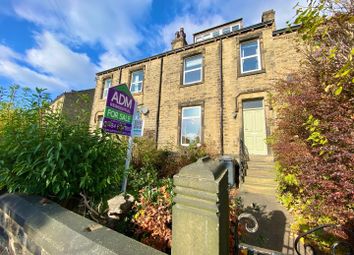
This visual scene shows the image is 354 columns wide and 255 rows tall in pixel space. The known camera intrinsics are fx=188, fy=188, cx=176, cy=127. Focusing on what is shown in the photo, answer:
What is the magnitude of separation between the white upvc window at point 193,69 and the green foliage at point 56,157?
8602 mm

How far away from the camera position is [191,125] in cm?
1014

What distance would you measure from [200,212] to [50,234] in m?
1.36

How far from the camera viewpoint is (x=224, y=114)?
922 cm

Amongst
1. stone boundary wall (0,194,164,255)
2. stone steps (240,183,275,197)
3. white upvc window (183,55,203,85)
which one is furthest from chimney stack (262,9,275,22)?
stone boundary wall (0,194,164,255)

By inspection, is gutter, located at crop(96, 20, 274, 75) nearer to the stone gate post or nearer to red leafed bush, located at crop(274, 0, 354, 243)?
red leafed bush, located at crop(274, 0, 354, 243)

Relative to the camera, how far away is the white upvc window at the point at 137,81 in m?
12.8

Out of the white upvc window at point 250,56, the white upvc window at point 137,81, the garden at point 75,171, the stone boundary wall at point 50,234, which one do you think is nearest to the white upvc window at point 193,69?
the white upvc window at point 250,56

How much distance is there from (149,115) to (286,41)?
785 centimetres

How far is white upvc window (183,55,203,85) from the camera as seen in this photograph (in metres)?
10.6

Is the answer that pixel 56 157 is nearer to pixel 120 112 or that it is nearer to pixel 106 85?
pixel 120 112

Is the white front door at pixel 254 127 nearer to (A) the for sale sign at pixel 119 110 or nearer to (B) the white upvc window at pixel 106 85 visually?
(A) the for sale sign at pixel 119 110

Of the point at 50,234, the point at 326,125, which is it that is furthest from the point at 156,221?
the point at 326,125

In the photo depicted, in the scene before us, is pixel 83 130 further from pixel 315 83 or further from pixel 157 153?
pixel 157 153

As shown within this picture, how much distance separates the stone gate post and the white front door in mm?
7920
